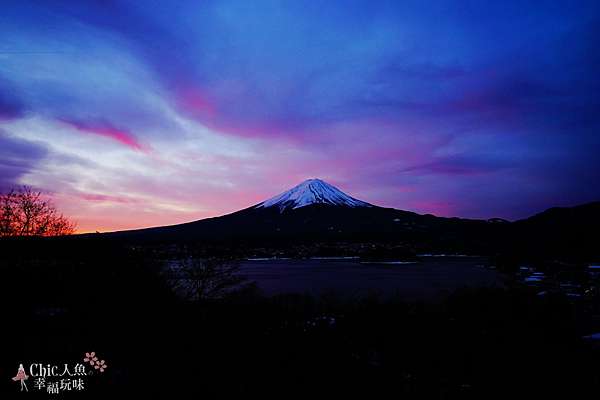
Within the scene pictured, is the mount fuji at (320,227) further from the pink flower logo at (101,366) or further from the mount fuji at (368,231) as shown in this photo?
the pink flower logo at (101,366)

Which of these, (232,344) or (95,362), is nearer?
(95,362)

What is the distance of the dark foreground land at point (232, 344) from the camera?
19.0 feet

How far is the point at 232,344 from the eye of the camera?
7852mm

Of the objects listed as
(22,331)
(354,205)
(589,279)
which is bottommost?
(589,279)

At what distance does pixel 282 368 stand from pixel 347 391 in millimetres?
1405

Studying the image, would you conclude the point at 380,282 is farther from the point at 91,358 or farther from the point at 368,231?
the point at 368,231

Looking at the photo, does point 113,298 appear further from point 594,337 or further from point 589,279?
point 589,279

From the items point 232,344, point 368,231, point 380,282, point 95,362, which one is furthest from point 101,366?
point 368,231

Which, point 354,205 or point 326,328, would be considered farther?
point 354,205

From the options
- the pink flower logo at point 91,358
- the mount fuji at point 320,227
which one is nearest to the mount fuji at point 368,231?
the mount fuji at point 320,227

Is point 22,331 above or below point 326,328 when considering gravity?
above

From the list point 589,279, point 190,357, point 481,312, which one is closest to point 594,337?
point 481,312

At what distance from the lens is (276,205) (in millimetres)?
143500

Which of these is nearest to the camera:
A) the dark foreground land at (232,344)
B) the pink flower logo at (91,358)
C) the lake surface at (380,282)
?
the pink flower logo at (91,358)
